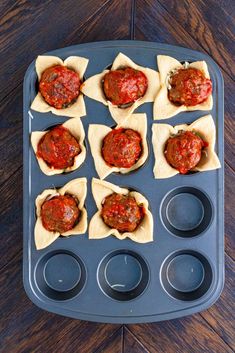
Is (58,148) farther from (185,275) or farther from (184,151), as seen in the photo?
(185,275)

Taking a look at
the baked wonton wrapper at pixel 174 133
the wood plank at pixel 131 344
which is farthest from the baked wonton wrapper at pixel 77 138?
the wood plank at pixel 131 344

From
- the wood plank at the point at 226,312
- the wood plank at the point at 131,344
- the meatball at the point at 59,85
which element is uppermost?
the meatball at the point at 59,85

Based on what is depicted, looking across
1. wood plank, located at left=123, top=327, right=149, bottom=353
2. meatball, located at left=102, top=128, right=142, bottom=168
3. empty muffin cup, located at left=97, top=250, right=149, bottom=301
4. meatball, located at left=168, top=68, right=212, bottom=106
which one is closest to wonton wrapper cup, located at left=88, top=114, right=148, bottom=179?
meatball, located at left=102, top=128, right=142, bottom=168

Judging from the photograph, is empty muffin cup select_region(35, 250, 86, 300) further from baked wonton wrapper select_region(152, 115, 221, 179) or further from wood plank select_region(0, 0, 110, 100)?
wood plank select_region(0, 0, 110, 100)

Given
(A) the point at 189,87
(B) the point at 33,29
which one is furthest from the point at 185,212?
(B) the point at 33,29

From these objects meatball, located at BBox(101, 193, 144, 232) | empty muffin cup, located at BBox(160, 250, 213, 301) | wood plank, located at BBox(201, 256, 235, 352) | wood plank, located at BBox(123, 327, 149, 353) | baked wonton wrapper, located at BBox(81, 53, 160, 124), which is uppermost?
baked wonton wrapper, located at BBox(81, 53, 160, 124)

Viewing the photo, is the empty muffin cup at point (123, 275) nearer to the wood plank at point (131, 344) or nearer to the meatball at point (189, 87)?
the wood plank at point (131, 344)

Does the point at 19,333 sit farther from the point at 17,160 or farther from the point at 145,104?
the point at 145,104
